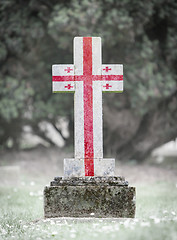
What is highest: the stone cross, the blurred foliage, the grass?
the blurred foliage

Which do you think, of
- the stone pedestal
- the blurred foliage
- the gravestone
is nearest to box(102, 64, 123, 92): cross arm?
the gravestone

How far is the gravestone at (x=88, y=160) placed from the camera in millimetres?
4246

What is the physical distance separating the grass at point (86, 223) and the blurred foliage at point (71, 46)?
359 centimetres

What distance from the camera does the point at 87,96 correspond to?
467 centimetres

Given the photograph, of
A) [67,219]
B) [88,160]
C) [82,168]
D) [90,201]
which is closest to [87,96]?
[88,160]

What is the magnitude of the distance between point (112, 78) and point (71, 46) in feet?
16.0

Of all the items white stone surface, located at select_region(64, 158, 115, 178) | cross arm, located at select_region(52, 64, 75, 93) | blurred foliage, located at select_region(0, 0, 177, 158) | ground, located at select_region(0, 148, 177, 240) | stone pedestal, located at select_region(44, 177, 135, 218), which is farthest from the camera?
blurred foliage, located at select_region(0, 0, 177, 158)

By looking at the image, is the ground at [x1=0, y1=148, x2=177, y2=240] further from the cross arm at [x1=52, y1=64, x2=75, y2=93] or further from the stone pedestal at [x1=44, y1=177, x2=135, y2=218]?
the cross arm at [x1=52, y1=64, x2=75, y2=93]

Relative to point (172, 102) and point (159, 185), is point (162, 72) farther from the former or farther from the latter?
point (159, 185)

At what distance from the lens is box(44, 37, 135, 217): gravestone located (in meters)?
4.25

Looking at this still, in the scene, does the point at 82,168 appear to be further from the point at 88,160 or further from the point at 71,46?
the point at 71,46

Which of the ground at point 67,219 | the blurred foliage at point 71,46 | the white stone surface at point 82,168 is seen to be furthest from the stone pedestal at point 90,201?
the blurred foliage at point 71,46

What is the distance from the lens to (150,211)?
526cm

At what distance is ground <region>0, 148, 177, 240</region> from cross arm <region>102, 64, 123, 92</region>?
1.71 meters
